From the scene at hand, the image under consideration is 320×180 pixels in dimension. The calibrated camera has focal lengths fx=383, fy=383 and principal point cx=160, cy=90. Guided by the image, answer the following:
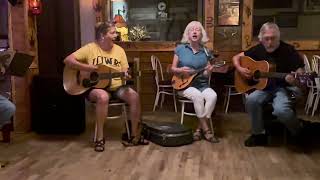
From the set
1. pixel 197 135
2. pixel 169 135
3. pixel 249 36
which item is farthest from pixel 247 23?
pixel 169 135

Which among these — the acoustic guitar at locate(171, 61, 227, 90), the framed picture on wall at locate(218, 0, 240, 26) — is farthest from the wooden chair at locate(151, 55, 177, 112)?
the acoustic guitar at locate(171, 61, 227, 90)

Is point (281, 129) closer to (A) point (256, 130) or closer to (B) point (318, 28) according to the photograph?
(A) point (256, 130)

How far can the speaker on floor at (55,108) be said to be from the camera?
3773 mm

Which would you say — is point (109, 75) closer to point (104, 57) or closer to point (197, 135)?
point (104, 57)

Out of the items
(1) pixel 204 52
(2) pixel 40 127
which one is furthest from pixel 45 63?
(1) pixel 204 52

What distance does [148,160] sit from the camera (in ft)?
9.96

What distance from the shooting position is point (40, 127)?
12.7 ft

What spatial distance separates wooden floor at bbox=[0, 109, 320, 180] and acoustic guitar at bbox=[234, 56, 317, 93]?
0.54 m

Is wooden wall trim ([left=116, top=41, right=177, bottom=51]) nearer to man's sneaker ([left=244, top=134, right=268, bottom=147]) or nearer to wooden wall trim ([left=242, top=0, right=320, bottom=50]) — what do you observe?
wooden wall trim ([left=242, top=0, right=320, bottom=50])

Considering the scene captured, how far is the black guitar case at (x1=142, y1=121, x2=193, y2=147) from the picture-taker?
11.3ft

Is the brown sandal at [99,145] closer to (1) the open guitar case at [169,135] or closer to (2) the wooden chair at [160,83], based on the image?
(1) the open guitar case at [169,135]

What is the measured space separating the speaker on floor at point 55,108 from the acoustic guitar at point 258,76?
62.0 inches

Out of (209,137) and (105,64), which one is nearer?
(105,64)

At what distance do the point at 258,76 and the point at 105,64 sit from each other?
4.43 feet
